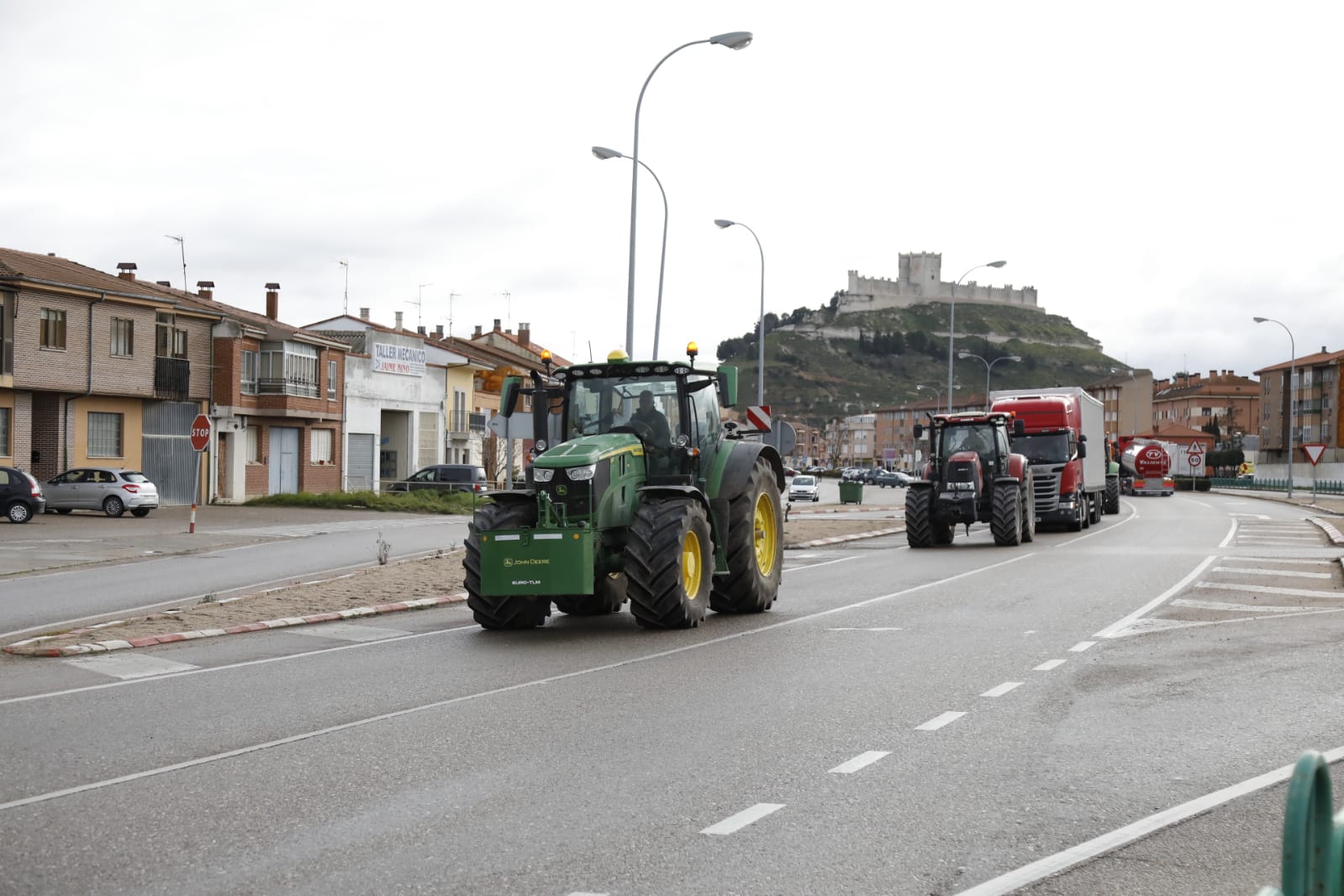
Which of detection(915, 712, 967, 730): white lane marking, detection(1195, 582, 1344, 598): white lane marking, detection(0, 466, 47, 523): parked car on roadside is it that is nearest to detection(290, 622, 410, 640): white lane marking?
detection(915, 712, 967, 730): white lane marking

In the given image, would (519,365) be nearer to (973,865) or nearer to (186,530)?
(186,530)

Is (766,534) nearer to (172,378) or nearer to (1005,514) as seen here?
(1005,514)

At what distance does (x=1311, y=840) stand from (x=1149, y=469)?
7640cm

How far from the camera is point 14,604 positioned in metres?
17.9

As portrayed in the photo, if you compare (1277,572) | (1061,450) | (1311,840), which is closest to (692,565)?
(1311,840)

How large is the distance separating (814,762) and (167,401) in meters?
47.5

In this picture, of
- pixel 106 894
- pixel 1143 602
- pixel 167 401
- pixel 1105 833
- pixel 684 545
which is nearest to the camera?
pixel 106 894

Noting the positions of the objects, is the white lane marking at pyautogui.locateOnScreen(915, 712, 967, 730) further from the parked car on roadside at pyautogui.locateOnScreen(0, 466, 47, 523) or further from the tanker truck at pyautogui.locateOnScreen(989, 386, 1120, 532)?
the parked car on roadside at pyautogui.locateOnScreen(0, 466, 47, 523)

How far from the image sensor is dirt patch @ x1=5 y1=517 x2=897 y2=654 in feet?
46.1

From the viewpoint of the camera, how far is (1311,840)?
363 centimetres

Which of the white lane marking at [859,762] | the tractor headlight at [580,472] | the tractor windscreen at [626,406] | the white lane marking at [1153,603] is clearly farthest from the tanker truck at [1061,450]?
the white lane marking at [859,762]

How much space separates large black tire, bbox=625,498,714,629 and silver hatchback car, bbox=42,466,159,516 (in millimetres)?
32164

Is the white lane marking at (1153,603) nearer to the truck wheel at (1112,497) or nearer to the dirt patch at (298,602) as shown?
the dirt patch at (298,602)

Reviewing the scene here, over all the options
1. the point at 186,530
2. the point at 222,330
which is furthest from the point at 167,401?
the point at 186,530
